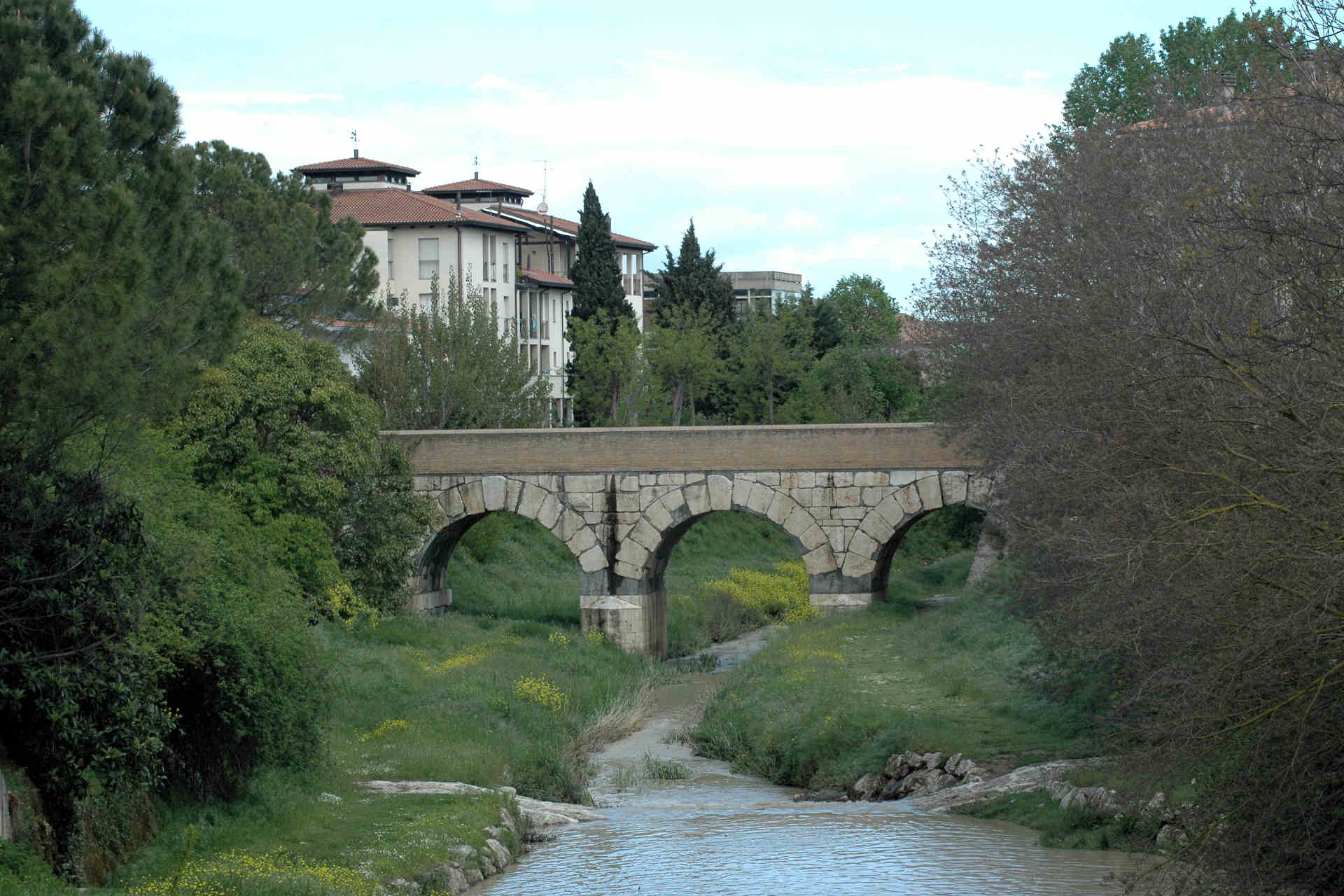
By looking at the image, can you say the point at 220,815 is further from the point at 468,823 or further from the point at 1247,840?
the point at 1247,840

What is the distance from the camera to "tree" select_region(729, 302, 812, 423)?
58500 millimetres

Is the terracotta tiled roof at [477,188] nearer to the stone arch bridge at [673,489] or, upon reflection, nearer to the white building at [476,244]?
the white building at [476,244]

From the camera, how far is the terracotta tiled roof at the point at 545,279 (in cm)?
6022

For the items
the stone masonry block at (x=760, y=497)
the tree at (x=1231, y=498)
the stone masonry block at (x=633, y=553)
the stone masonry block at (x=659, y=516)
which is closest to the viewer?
the tree at (x=1231, y=498)

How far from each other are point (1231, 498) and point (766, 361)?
48692mm

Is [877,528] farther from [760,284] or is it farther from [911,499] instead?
[760,284]

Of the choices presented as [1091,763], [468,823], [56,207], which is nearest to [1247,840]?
[1091,763]

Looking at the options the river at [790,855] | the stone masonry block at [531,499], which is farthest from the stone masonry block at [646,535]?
the river at [790,855]

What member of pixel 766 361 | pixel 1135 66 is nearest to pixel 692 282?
pixel 766 361

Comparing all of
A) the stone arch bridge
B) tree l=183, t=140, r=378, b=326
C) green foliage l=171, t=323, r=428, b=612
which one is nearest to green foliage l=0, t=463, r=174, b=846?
green foliage l=171, t=323, r=428, b=612

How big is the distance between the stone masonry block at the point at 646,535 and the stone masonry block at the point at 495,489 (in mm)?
2654

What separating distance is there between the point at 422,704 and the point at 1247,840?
44.9 feet

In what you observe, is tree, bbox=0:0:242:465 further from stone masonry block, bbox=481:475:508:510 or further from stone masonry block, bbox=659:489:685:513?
stone masonry block, bbox=659:489:685:513

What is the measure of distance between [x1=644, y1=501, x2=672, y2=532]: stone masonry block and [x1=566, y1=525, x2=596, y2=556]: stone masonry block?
1167mm
